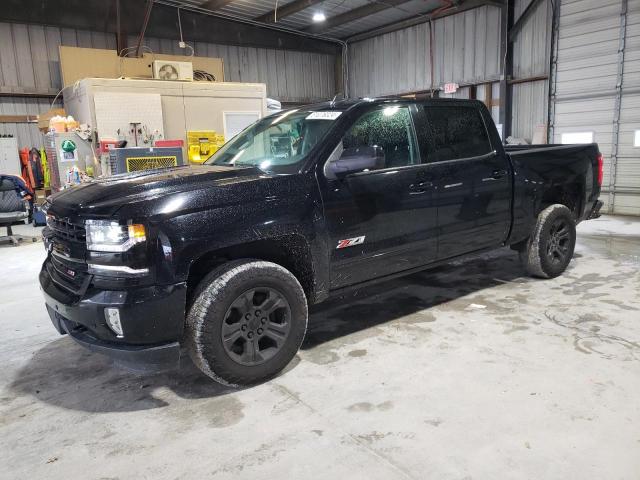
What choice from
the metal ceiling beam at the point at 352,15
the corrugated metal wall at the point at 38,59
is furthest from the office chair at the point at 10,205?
the metal ceiling beam at the point at 352,15

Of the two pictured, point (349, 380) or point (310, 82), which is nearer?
point (349, 380)

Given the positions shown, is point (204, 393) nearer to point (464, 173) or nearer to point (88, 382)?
point (88, 382)

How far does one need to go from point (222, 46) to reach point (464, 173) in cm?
1213

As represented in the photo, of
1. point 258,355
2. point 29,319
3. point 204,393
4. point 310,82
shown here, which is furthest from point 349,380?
point 310,82

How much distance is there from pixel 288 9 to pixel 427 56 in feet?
13.3

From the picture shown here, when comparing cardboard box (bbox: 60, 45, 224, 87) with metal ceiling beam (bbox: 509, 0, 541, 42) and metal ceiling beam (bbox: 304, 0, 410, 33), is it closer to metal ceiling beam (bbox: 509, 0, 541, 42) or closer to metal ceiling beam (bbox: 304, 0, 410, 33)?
metal ceiling beam (bbox: 304, 0, 410, 33)

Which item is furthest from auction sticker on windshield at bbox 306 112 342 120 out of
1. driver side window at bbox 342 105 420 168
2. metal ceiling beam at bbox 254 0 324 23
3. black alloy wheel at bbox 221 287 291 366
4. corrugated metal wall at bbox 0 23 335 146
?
corrugated metal wall at bbox 0 23 335 146

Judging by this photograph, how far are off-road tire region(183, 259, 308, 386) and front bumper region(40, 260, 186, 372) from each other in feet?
0.34

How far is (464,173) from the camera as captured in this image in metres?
3.85

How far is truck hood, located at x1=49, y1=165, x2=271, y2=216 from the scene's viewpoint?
257cm

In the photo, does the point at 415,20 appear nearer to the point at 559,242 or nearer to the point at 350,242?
the point at 559,242

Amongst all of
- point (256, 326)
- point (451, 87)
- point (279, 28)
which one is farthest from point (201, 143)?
point (451, 87)

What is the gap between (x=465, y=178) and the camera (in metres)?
3.86

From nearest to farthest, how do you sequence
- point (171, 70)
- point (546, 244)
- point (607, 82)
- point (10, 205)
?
point (546, 244) < point (10, 205) < point (171, 70) < point (607, 82)
